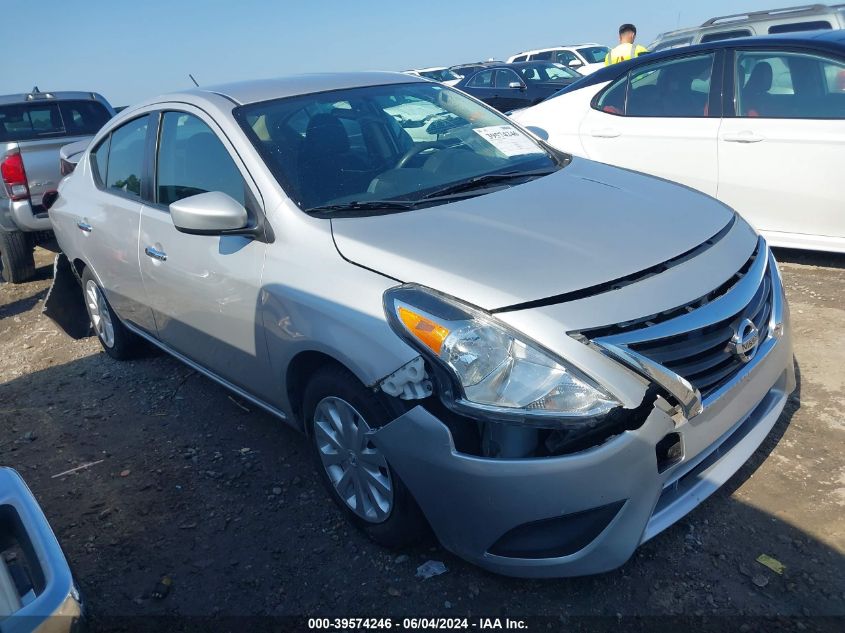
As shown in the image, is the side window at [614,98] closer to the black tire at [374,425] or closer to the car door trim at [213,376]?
the car door trim at [213,376]

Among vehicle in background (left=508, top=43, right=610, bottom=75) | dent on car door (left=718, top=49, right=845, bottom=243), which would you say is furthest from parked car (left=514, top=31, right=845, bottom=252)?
vehicle in background (left=508, top=43, right=610, bottom=75)

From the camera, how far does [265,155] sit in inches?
118

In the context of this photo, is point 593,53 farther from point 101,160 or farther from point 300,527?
point 300,527

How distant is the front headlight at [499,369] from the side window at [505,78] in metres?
Answer: 11.5

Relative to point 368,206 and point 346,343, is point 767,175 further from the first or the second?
point 346,343

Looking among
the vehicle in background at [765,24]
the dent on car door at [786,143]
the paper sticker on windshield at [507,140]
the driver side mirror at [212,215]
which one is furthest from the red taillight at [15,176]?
the vehicle in background at [765,24]

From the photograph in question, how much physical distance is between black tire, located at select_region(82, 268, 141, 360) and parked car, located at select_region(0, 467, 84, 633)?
9.84 ft

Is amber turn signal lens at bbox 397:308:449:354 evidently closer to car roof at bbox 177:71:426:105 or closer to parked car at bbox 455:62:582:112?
car roof at bbox 177:71:426:105

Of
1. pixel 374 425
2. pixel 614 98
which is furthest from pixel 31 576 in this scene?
pixel 614 98

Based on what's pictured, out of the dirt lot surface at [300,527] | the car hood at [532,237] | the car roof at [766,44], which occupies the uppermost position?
the car roof at [766,44]

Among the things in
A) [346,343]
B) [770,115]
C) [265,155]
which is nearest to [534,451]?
[346,343]

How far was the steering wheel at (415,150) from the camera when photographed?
3.23 meters

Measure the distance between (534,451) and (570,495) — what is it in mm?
163

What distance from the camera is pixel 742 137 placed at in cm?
490
